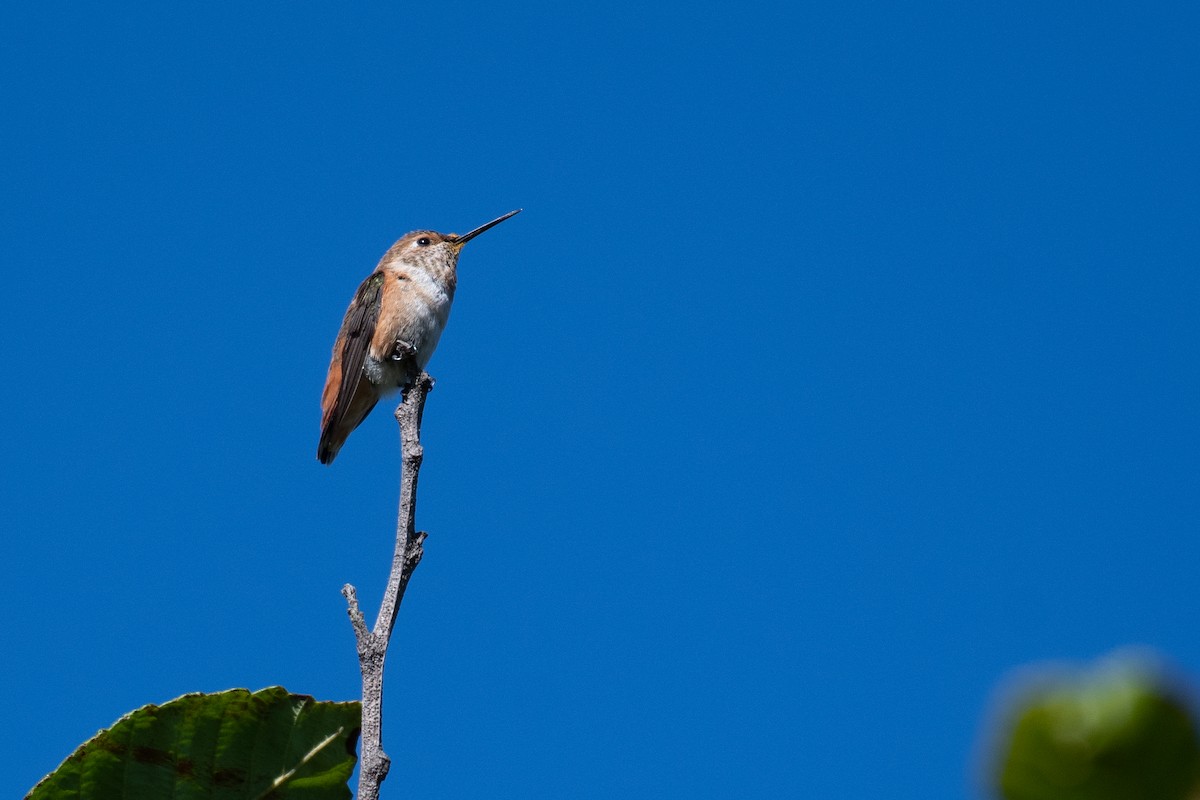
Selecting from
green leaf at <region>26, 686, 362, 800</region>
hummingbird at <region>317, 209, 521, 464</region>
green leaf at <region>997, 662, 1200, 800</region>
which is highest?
hummingbird at <region>317, 209, 521, 464</region>

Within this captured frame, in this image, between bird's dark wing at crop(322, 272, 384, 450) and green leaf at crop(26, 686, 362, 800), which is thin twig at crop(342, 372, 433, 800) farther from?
bird's dark wing at crop(322, 272, 384, 450)

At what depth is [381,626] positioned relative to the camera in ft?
8.59

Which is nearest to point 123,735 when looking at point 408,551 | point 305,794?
point 305,794

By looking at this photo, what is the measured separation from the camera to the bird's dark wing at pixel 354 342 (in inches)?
380

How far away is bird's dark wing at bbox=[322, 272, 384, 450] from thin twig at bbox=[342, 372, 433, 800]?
598 cm

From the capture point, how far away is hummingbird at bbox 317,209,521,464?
9414mm

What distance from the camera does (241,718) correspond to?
2.31 m

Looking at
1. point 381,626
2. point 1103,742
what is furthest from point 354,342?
point 1103,742

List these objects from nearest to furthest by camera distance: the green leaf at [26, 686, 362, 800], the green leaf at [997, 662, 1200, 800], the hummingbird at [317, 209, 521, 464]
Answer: the green leaf at [997, 662, 1200, 800] → the green leaf at [26, 686, 362, 800] → the hummingbird at [317, 209, 521, 464]

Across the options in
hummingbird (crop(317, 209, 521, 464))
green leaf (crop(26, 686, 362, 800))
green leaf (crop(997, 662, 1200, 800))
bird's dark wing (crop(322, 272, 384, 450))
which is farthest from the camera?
bird's dark wing (crop(322, 272, 384, 450))

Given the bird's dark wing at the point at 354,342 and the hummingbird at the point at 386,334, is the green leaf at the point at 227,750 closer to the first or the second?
the hummingbird at the point at 386,334

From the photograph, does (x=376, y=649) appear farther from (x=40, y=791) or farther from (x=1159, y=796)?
(x=1159, y=796)

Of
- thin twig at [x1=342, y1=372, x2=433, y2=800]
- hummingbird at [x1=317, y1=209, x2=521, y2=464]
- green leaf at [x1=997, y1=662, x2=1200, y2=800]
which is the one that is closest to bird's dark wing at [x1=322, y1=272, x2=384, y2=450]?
hummingbird at [x1=317, y1=209, x2=521, y2=464]

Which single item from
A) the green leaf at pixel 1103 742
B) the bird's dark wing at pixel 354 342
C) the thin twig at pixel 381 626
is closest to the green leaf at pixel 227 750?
the thin twig at pixel 381 626
